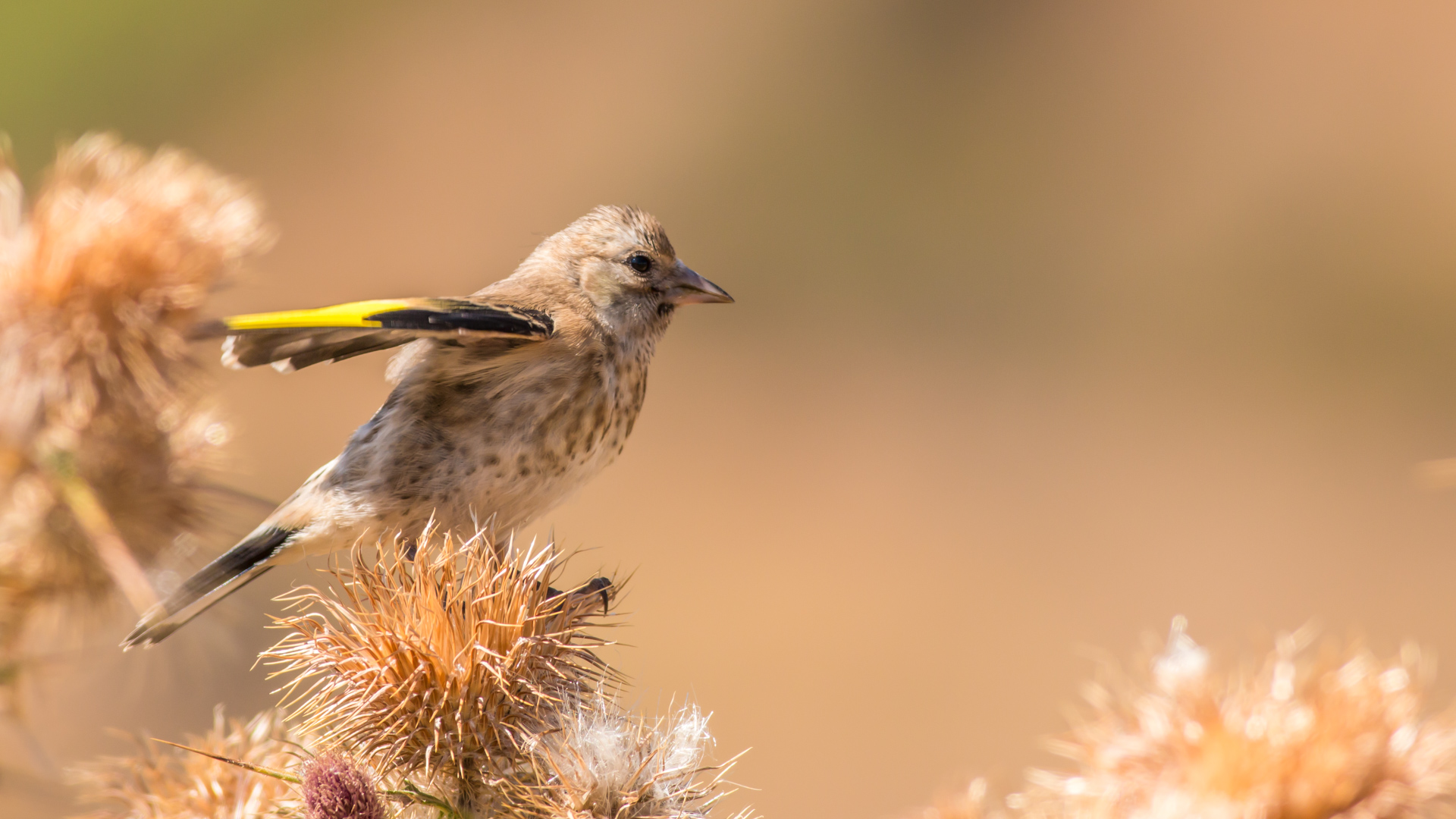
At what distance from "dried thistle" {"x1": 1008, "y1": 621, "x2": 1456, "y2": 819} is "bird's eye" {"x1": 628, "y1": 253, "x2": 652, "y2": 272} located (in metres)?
2.75

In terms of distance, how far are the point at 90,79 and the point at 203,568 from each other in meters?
10.6

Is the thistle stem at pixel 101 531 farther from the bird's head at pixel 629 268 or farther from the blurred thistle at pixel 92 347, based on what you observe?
the bird's head at pixel 629 268

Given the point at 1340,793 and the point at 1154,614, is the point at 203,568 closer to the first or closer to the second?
the point at 1340,793

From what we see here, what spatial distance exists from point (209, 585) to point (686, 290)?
1.89 metres

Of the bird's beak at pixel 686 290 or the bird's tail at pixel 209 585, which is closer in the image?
the bird's tail at pixel 209 585

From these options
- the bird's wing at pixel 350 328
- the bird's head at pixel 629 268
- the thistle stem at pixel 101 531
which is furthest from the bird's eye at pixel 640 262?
the thistle stem at pixel 101 531

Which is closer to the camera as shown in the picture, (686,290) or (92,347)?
(92,347)

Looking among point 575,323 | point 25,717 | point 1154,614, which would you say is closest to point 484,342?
point 575,323

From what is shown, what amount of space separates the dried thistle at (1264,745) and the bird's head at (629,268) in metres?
2.65

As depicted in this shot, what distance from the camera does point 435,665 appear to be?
7.43ft

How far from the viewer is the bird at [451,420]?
3.11 meters

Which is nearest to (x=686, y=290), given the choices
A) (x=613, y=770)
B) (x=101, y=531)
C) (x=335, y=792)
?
(x=101, y=531)

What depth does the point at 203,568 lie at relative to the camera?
320cm

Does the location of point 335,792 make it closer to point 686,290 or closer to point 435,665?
point 435,665
